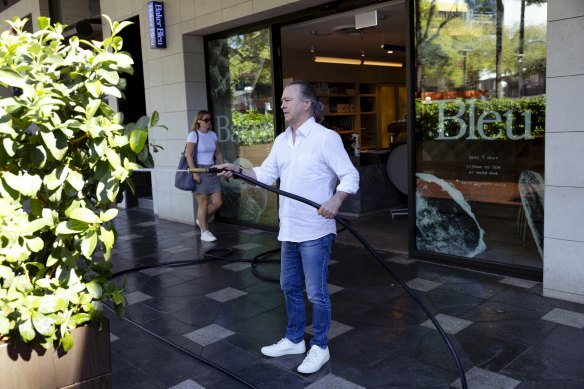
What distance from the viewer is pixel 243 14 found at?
22.4 ft

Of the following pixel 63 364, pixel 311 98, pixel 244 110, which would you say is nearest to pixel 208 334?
pixel 311 98

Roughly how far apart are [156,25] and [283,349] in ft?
20.2

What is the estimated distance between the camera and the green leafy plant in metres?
1.71

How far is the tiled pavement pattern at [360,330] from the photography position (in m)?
3.19

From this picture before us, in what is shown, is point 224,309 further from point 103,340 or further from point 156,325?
point 103,340

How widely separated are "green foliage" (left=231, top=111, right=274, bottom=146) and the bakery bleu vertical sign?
5.26ft

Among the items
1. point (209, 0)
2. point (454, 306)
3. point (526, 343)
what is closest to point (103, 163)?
point (526, 343)

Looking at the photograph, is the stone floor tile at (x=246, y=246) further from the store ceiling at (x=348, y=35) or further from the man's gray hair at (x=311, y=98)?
the man's gray hair at (x=311, y=98)

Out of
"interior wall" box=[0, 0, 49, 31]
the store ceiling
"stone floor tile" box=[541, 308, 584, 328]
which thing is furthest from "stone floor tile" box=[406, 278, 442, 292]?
"interior wall" box=[0, 0, 49, 31]

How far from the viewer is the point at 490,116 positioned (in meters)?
4.87

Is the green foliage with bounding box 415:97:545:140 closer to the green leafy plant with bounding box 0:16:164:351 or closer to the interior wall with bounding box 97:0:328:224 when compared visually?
the interior wall with bounding box 97:0:328:224

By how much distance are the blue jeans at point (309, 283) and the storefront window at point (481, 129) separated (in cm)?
238

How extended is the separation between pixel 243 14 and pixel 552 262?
184 inches

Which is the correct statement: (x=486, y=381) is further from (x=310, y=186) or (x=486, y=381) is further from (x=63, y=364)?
(x=63, y=364)
